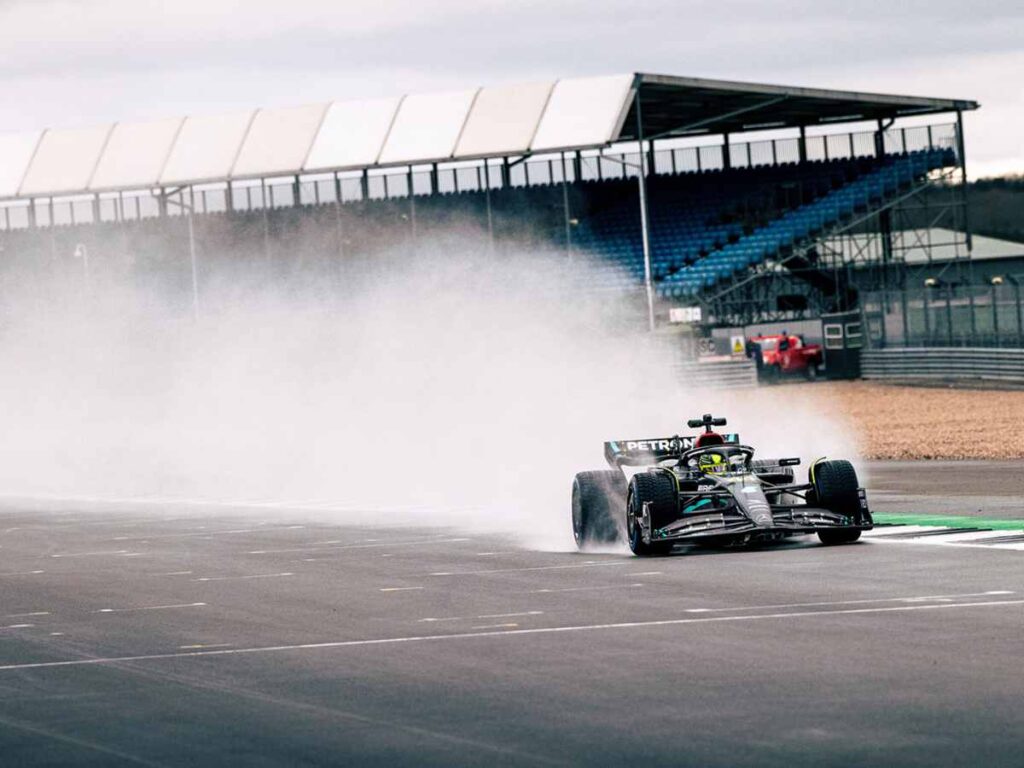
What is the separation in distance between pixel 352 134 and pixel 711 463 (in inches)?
1877

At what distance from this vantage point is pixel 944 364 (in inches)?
1847

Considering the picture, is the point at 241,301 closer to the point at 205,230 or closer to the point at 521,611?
the point at 205,230

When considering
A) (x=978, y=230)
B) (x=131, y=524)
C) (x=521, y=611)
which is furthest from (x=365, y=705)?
(x=978, y=230)

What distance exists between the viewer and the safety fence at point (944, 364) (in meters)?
42.9

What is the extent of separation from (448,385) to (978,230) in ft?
188

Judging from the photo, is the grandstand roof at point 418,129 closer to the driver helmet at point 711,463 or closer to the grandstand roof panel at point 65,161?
the grandstand roof panel at point 65,161

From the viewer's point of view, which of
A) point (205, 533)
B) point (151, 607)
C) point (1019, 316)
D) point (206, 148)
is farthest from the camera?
point (206, 148)

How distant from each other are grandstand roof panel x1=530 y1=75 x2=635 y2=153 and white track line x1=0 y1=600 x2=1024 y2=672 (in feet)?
146

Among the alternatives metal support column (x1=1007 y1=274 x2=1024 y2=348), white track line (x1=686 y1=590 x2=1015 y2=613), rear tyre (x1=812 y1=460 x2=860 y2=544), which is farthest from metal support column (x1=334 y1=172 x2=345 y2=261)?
white track line (x1=686 y1=590 x2=1015 y2=613)

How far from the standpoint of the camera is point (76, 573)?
17.4m

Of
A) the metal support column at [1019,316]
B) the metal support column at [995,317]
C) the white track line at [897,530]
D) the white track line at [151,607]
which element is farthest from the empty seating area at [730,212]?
the white track line at [151,607]

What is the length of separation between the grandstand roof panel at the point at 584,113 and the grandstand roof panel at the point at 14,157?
2209cm

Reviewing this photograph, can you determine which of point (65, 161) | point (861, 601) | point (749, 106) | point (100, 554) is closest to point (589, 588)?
point (861, 601)

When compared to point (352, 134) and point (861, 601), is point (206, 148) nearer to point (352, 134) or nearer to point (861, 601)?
point (352, 134)
